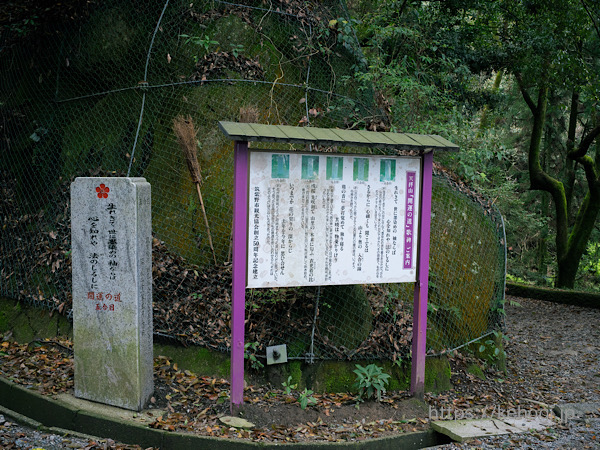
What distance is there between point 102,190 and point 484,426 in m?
4.27

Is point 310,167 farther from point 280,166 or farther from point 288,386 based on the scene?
point 288,386

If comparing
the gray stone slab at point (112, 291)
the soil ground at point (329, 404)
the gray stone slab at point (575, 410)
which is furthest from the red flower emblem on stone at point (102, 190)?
the gray stone slab at point (575, 410)

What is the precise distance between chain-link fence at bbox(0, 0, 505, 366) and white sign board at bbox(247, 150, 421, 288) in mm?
856

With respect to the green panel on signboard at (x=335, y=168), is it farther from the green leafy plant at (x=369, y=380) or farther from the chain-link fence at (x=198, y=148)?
the green leafy plant at (x=369, y=380)

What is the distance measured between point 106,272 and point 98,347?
2.34 feet

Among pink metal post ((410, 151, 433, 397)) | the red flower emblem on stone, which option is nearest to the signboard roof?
pink metal post ((410, 151, 433, 397))

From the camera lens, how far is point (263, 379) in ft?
17.3

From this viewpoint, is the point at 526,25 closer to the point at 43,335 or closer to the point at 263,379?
the point at 263,379

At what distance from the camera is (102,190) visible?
4.68 m

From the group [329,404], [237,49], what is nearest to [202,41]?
[237,49]

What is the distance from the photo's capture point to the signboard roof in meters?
4.29

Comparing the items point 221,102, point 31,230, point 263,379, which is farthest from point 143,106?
point 263,379

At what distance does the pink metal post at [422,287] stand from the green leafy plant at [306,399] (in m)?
1.13

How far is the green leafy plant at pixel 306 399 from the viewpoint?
480cm
